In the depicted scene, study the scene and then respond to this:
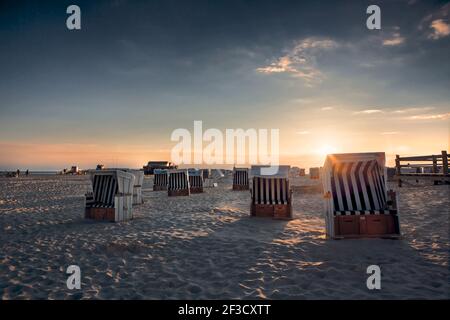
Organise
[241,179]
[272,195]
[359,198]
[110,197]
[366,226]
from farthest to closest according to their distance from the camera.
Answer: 1. [241,179]
2. [272,195]
3. [110,197]
4. [359,198]
5. [366,226]

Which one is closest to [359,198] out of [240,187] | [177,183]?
[177,183]

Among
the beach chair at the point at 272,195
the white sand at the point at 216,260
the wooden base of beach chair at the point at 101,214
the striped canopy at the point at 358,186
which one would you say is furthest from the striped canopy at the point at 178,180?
the striped canopy at the point at 358,186

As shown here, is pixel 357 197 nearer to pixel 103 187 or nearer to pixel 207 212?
pixel 207 212

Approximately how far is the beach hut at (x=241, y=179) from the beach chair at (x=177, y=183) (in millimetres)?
5685

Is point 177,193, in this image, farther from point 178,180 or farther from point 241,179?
point 241,179

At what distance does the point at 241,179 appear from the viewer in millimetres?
24234

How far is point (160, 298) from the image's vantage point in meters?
4.19

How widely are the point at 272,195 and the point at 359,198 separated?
3860 millimetres

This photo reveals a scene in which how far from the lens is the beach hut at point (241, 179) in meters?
24.1

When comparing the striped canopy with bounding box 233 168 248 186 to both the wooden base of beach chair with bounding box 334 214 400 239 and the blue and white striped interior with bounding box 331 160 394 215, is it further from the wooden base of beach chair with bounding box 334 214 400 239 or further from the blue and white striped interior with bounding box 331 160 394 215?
the wooden base of beach chair with bounding box 334 214 400 239

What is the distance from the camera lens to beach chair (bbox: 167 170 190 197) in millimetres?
19578

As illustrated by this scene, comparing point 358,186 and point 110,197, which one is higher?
point 358,186

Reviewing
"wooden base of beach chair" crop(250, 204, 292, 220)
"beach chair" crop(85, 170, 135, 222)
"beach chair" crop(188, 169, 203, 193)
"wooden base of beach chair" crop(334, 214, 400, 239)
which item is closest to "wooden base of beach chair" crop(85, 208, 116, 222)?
"beach chair" crop(85, 170, 135, 222)
